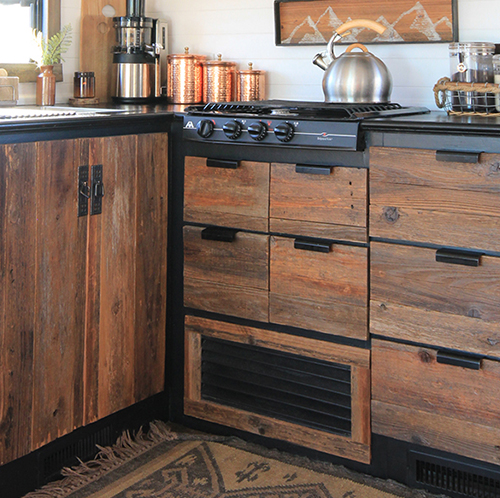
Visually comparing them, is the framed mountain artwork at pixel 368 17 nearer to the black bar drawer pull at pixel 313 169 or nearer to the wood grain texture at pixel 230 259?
the black bar drawer pull at pixel 313 169

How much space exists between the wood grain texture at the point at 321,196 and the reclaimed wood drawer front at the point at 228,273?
14cm

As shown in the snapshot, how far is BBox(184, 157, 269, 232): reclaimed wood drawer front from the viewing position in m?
2.30

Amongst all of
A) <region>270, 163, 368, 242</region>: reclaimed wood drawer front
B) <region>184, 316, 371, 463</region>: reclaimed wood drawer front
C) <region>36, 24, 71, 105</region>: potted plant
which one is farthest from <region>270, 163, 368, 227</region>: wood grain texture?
<region>36, 24, 71, 105</region>: potted plant

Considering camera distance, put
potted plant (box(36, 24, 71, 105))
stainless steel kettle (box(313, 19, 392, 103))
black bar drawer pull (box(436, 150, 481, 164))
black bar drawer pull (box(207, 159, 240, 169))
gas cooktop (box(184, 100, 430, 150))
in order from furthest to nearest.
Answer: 1. potted plant (box(36, 24, 71, 105))
2. stainless steel kettle (box(313, 19, 392, 103))
3. black bar drawer pull (box(207, 159, 240, 169))
4. gas cooktop (box(184, 100, 430, 150))
5. black bar drawer pull (box(436, 150, 481, 164))

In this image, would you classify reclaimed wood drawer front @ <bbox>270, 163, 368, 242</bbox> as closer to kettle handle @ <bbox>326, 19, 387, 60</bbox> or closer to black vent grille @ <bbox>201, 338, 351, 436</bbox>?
black vent grille @ <bbox>201, 338, 351, 436</bbox>

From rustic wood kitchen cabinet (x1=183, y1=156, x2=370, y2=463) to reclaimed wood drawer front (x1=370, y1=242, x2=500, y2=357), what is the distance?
2.5 inches

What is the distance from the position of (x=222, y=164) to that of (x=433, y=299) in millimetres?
806

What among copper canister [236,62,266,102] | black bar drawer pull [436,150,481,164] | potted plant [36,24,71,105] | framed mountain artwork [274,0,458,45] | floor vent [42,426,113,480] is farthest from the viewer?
copper canister [236,62,266,102]

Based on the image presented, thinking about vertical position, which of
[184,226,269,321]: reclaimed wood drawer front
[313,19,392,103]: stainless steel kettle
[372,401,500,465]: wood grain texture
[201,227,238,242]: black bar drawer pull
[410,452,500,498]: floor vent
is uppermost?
[313,19,392,103]: stainless steel kettle

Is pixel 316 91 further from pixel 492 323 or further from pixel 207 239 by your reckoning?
pixel 492 323

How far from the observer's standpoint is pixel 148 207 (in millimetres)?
2441

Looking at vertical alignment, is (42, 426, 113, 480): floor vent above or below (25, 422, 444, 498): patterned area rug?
above

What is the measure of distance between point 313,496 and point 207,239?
35.0 inches

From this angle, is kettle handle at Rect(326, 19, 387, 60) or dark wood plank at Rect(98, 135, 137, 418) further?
kettle handle at Rect(326, 19, 387, 60)
